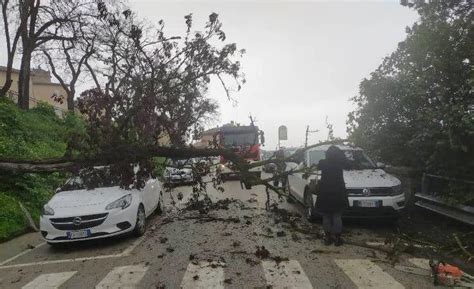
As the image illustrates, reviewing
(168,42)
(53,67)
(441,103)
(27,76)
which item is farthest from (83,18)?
(441,103)

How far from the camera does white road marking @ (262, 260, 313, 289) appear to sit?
19.7 ft

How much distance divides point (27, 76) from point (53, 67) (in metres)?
6.84

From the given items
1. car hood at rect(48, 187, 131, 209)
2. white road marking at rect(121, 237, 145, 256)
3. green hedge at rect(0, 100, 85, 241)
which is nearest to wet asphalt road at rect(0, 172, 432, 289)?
white road marking at rect(121, 237, 145, 256)

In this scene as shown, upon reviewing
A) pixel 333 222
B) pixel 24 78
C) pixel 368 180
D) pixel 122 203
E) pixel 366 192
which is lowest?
pixel 333 222

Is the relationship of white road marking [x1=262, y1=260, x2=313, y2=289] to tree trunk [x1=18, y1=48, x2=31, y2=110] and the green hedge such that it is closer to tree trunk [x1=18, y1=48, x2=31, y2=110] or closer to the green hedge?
the green hedge

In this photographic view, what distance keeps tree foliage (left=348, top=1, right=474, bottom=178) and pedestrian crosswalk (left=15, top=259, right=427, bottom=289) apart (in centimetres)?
331

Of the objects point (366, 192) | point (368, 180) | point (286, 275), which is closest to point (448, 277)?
point (286, 275)

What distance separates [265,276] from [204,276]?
869 mm

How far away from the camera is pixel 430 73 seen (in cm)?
1012

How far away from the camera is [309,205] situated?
34.7ft

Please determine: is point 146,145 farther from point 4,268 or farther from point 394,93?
→ point 394,93

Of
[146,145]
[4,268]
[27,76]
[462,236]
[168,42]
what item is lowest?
[4,268]

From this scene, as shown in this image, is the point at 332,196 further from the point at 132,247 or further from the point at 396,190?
the point at 132,247

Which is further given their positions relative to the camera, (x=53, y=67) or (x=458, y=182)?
(x=53, y=67)
